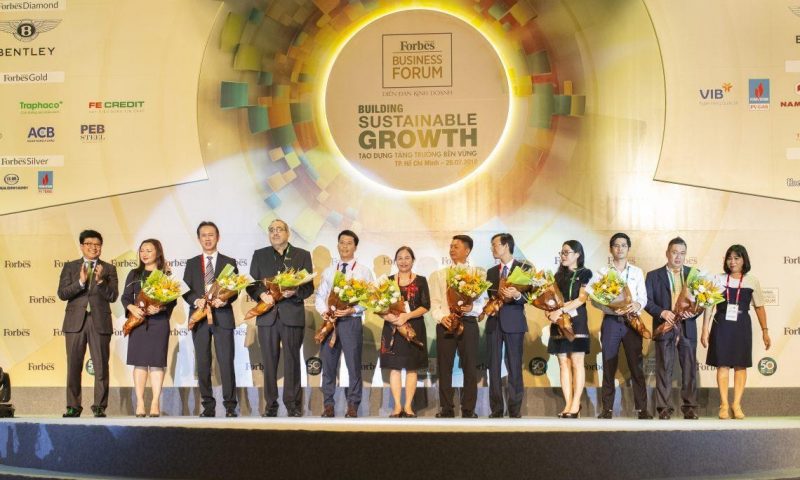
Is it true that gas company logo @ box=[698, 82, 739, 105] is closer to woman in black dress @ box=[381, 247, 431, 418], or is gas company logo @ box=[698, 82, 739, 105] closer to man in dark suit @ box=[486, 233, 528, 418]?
man in dark suit @ box=[486, 233, 528, 418]

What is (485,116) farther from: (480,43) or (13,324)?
(13,324)

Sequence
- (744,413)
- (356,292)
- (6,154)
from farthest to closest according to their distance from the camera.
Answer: (6,154) → (744,413) → (356,292)

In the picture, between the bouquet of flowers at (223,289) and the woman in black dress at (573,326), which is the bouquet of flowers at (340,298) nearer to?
the bouquet of flowers at (223,289)

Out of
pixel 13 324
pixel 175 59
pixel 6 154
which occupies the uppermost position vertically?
pixel 175 59

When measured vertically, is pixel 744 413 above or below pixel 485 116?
below

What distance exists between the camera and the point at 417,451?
460 cm

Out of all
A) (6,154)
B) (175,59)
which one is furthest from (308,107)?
(6,154)

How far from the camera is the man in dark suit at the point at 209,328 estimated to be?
7.12 meters

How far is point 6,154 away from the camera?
805cm

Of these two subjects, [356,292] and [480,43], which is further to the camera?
[480,43]

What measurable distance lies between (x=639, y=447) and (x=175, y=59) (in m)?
4.88

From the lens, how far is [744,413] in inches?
297

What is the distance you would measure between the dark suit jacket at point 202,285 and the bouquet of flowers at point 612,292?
2462 millimetres

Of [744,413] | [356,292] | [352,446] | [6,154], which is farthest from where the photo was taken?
[6,154]
